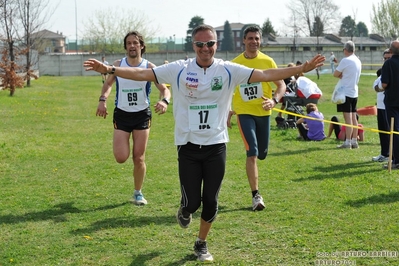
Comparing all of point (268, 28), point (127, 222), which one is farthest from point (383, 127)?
point (268, 28)

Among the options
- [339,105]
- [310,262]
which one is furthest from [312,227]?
[339,105]

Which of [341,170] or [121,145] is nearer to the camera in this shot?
[121,145]

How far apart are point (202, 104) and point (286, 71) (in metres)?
0.84

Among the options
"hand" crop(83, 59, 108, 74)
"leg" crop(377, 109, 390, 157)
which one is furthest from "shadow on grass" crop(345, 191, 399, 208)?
"hand" crop(83, 59, 108, 74)

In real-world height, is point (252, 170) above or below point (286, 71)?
below

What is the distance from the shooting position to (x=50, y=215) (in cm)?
760

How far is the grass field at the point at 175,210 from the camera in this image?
5.96 m

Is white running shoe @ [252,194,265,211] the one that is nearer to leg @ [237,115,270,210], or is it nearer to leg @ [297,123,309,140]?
leg @ [237,115,270,210]

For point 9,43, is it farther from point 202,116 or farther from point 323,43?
point 323,43

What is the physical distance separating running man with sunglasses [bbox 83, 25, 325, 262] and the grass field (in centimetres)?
78

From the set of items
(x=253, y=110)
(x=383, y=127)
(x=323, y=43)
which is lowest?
(x=383, y=127)

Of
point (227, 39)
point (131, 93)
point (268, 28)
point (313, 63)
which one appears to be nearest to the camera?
point (313, 63)

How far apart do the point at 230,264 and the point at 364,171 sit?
17.6ft

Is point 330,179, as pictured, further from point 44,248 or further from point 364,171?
point 44,248
